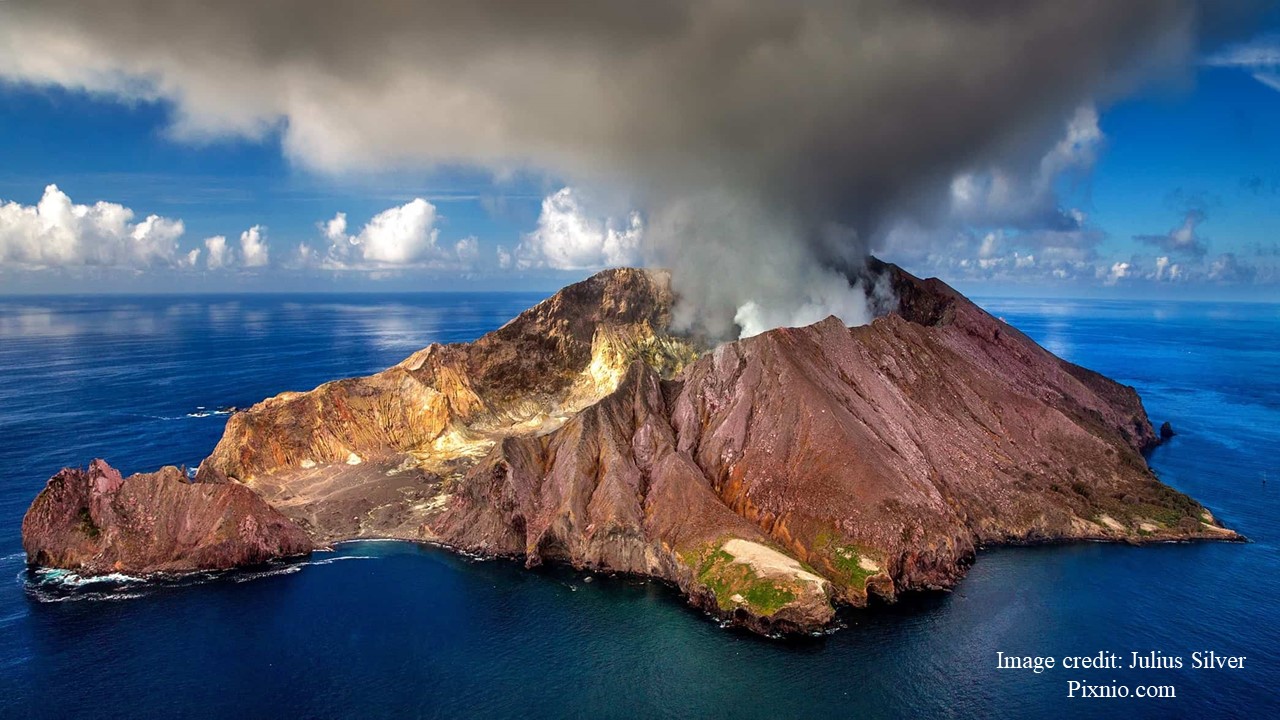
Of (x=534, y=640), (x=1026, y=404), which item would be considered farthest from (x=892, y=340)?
(x=534, y=640)

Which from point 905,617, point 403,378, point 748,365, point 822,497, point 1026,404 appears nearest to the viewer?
point 905,617

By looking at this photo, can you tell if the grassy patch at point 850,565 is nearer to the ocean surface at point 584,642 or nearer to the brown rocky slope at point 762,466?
the brown rocky slope at point 762,466

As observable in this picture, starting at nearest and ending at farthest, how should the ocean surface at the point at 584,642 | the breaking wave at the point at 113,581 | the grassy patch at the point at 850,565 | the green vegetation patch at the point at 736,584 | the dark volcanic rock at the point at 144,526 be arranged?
the ocean surface at the point at 584,642 < the green vegetation patch at the point at 736,584 < the grassy patch at the point at 850,565 < the breaking wave at the point at 113,581 < the dark volcanic rock at the point at 144,526

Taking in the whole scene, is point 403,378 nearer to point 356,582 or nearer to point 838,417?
point 356,582

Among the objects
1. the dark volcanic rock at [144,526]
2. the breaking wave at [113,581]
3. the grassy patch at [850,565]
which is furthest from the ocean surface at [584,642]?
the dark volcanic rock at [144,526]

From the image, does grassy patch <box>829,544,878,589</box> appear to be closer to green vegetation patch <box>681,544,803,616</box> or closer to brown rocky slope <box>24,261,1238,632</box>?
brown rocky slope <box>24,261,1238,632</box>

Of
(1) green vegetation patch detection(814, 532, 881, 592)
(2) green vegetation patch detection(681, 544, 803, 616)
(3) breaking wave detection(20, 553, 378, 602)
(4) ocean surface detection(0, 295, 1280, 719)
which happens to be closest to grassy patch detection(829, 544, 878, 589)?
(1) green vegetation patch detection(814, 532, 881, 592)
